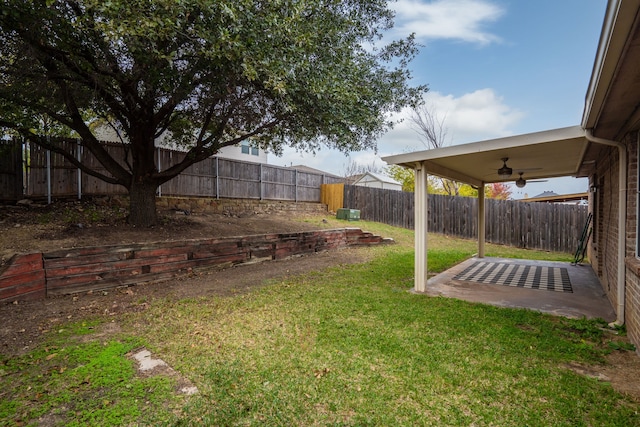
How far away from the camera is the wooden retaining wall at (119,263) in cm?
429

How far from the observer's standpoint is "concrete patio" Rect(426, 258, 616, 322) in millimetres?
4629

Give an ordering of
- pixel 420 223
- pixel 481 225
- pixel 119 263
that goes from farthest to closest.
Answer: pixel 481 225
pixel 420 223
pixel 119 263

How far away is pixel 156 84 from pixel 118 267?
10.5 feet

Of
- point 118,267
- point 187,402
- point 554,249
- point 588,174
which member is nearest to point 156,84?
point 118,267

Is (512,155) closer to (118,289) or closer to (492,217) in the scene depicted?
(118,289)

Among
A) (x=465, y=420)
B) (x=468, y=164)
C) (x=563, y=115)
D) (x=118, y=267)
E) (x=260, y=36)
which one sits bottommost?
(x=465, y=420)

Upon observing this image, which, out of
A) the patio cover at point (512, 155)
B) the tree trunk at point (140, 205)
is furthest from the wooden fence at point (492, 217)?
the tree trunk at point (140, 205)

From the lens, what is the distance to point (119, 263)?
17.0 feet

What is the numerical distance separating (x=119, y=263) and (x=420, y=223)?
195 inches

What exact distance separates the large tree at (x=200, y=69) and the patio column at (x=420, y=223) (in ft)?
6.48

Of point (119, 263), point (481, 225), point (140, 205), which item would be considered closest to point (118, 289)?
point (119, 263)

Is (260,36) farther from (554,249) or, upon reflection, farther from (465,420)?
(554,249)

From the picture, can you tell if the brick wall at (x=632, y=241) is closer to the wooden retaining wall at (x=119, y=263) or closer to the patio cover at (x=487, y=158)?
the patio cover at (x=487, y=158)

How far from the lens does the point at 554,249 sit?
11.1m
